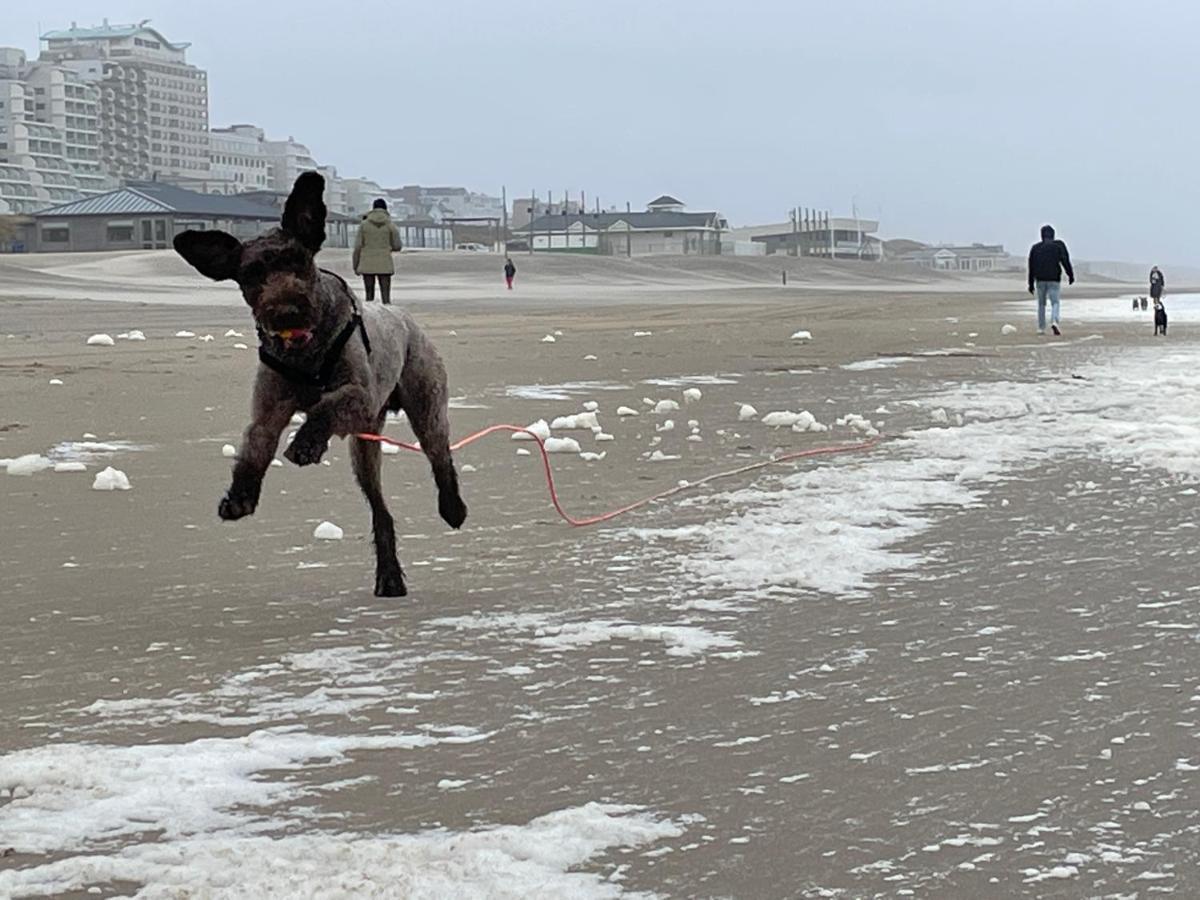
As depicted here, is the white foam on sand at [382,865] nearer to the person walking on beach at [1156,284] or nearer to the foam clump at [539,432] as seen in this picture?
the foam clump at [539,432]

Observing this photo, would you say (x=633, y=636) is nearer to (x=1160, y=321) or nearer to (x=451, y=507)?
(x=451, y=507)

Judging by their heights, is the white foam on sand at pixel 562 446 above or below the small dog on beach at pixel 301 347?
below

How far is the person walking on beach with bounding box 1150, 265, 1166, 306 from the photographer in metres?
25.3

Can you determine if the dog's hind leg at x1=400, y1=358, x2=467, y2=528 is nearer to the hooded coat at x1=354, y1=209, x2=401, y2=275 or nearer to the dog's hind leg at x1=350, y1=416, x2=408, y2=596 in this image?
the dog's hind leg at x1=350, y1=416, x2=408, y2=596

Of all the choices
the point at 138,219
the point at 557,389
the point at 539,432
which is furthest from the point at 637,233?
the point at 539,432

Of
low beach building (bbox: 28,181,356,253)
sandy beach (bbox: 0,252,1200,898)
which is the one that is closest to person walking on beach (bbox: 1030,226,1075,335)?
sandy beach (bbox: 0,252,1200,898)

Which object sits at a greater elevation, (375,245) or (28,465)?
(375,245)

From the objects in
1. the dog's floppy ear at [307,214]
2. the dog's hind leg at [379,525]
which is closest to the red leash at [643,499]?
the dog's hind leg at [379,525]

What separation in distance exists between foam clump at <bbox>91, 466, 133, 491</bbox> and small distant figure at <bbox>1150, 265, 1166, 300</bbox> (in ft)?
65.3

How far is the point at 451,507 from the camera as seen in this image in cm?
657

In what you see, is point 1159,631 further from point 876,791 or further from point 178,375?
point 178,375

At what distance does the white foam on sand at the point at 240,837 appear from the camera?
3213 millimetres

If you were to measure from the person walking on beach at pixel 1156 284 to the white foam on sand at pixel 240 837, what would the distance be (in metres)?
22.9

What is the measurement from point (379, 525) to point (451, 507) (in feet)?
2.25
